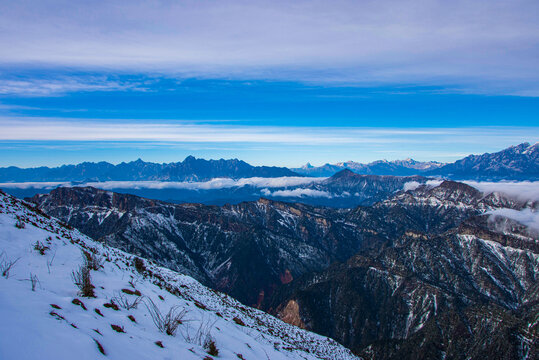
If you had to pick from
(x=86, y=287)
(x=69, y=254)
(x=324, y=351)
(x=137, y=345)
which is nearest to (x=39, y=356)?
(x=137, y=345)

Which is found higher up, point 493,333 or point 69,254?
point 69,254

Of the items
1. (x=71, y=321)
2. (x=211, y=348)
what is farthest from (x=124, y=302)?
(x=71, y=321)

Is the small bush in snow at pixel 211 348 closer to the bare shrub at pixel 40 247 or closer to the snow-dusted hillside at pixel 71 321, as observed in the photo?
the snow-dusted hillside at pixel 71 321

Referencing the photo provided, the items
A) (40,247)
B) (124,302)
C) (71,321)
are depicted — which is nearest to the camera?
(71,321)

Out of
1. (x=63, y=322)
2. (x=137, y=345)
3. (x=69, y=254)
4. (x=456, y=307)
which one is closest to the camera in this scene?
(x=63, y=322)

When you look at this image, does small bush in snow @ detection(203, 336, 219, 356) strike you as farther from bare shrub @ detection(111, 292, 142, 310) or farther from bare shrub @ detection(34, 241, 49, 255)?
bare shrub @ detection(34, 241, 49, 255)

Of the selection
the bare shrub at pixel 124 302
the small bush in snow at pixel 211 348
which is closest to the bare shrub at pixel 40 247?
the bare shrub at pixel 124 302

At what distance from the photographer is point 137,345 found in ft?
24.0

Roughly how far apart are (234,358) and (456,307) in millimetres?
235974

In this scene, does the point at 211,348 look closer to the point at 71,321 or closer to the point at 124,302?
the point at 124,302

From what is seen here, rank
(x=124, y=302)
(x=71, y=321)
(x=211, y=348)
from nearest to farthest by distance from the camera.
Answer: (x=71, y=321) → (x=211, y=348) → (x=124, y=302)

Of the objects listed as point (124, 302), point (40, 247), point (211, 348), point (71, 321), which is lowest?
point (211, 348)

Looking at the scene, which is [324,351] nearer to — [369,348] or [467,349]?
[369,348]

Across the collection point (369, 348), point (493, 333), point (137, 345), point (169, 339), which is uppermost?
point (137, 345)
